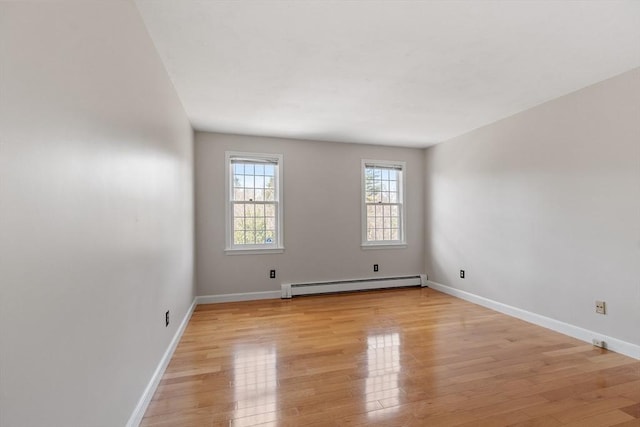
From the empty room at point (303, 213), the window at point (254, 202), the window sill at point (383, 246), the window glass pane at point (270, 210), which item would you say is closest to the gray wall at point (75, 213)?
the empty room at point (303, 213)

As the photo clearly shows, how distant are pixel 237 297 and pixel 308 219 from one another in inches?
60.9

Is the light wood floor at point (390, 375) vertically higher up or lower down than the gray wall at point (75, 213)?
lower down

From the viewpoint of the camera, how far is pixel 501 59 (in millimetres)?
2361

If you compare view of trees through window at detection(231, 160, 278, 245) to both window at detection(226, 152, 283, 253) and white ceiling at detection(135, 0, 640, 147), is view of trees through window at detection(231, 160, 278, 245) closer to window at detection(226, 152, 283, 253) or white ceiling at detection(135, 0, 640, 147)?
window at detection(226, 152, 283, 253)

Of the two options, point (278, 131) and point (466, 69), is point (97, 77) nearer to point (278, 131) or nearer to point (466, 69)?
point (466, 69)

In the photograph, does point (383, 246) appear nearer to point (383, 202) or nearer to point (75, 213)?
point (383, 202)

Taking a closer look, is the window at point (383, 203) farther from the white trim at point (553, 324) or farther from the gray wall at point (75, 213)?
the gray wall at point (75, 213)

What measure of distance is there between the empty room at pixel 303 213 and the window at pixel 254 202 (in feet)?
0.11

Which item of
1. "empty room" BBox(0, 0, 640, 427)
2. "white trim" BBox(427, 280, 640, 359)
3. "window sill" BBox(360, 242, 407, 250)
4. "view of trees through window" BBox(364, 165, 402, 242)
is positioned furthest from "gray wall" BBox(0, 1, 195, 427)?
"white trim" BBox(427, 280, 640, 359)

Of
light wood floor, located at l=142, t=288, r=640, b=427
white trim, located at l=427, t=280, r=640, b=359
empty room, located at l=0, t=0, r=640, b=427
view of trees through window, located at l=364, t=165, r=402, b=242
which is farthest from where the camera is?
view of trees through window, located at l=364, t=165, r=402, b=242

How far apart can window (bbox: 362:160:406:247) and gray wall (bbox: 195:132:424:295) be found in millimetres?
122

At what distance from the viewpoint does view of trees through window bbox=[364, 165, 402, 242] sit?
16.7 feet

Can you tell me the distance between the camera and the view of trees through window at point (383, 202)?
5094 mm

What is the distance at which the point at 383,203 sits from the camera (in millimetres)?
5164
